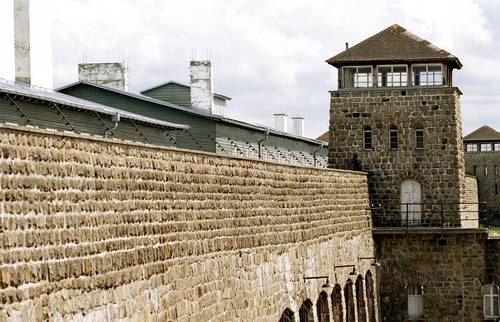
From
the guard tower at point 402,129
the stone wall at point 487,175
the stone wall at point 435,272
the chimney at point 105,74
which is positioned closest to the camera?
the stone wall at point 435,272

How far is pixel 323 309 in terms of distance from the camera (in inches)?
1107

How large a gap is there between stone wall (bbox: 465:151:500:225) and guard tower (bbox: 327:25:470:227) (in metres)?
37.2

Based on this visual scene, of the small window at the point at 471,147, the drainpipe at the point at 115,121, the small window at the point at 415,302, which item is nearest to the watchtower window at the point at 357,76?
the small window at the point at 415,302

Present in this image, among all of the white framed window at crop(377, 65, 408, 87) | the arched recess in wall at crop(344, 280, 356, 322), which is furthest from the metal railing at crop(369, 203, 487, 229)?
the arched recess in wall at crop(344, 280, 356, 322)

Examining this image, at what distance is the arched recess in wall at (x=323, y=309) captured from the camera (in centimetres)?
2781

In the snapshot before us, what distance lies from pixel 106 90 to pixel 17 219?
26768mm

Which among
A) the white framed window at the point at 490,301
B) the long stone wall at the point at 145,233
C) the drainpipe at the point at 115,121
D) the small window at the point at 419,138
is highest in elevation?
the small window at the point at 419,138

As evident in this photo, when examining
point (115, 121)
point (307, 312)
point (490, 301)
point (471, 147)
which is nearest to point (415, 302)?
point (490, 301)

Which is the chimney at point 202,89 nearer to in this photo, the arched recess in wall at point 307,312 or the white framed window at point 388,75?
the white framed window at point 388,75

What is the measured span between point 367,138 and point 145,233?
25.6 meters

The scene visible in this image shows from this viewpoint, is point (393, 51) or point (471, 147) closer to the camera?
point (393, 51)

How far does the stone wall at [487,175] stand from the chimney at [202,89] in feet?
129

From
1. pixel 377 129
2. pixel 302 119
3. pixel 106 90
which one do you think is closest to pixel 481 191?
pixel 302 119

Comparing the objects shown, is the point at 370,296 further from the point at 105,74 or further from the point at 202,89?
the point at 105,74
